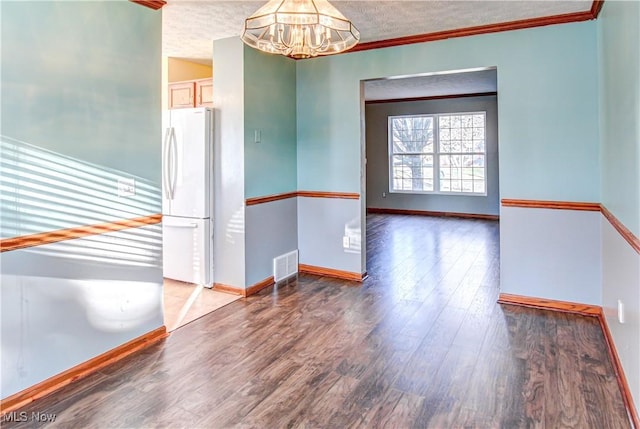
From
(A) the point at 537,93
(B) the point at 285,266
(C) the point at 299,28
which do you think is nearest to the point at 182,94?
(B) the point at 285,266

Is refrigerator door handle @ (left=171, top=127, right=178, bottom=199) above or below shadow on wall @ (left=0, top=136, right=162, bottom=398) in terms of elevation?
above

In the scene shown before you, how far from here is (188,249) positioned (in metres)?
4.25

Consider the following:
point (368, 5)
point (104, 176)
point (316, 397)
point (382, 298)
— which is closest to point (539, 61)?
point (368, 5)

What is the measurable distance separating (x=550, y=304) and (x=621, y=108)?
185cm

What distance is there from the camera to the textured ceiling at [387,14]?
3127 mm

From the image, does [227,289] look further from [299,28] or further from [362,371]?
[299,28]

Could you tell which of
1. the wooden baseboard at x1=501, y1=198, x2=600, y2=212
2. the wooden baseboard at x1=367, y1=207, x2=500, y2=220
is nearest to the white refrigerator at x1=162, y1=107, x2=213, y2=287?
the wooden baseboard at x1=501, y1=198, x2=600, y2=212

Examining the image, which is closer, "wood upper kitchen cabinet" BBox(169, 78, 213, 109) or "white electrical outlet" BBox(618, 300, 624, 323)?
"white electrical outlet" BBox(618, 300, 624, 323)

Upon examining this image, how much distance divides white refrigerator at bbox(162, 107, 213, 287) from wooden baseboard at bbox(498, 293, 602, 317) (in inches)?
108

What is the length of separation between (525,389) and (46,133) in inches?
116

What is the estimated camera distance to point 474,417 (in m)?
2.11

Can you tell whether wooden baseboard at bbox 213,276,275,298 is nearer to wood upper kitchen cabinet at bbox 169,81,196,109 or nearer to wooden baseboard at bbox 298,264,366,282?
wooden baseboard at bbox 298,264,366,282

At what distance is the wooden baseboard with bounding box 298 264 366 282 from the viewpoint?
4.52m
